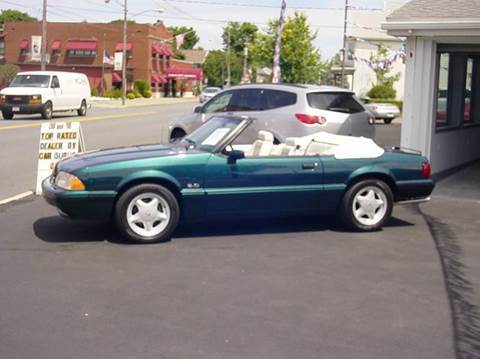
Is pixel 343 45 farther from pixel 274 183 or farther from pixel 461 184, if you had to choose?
pixel 274 183

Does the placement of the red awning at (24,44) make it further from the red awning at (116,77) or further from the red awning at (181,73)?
the red awning at (181,73)

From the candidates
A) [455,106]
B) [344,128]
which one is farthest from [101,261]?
[455,106]

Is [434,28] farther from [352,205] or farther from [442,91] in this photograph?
[352,205]

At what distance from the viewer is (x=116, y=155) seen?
8.17 meters

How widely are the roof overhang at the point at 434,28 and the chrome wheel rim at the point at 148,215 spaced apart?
5.41m

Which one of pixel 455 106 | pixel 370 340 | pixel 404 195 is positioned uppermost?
pixel 455 106

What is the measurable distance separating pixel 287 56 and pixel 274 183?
109 feet

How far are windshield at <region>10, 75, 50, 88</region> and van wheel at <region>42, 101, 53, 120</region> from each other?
0.95 m

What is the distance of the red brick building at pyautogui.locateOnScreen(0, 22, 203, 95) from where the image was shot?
73.3 metres

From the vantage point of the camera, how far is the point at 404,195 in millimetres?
8922

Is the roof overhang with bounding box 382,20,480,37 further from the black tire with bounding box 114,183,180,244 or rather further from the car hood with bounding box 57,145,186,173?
the black tire with bounding box 114,183,180,244

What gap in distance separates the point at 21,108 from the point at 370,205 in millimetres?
23339

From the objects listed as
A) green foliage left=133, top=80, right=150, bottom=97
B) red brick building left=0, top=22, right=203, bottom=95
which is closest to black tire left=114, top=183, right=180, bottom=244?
red brick building left=0, top=22, right=203, bottom=95

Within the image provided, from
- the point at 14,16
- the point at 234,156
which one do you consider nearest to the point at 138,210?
the point at 234,156
